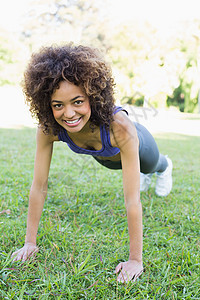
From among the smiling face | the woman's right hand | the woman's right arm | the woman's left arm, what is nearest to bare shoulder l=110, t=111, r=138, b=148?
the woman's left arm

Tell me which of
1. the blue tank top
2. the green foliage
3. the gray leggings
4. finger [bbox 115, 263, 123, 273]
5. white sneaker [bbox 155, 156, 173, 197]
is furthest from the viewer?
the green foliage

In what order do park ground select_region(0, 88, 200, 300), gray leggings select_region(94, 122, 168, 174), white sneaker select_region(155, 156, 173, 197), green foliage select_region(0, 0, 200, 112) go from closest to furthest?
1. park ground select_region(0, 88, 200, 300)
2. gray leggings select_region(94, 122, 168, 174)
3. white sneaker select_region(155, 156, 173, 197)
4. green foliage select_region(0, 0, 200, 112)

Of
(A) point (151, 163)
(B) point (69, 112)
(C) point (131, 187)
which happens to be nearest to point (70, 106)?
(B) point (69, 112)

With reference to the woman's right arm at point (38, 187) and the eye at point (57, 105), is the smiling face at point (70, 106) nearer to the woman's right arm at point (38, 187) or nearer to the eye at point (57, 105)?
the eye at point (57, 105)

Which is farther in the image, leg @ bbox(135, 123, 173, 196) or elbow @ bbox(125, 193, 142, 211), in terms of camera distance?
leg @ bbox(135, 123, 173, 196)

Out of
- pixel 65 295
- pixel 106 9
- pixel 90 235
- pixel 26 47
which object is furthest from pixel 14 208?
pixel 26 47

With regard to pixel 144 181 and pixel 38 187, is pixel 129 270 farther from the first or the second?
pixel 144 181

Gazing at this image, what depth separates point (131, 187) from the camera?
1.74 meters

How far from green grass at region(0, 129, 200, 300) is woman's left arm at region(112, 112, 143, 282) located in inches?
3.3

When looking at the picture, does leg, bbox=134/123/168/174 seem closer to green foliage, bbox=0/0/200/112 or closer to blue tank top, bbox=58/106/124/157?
blue tank top, bbox=58/106/124/157

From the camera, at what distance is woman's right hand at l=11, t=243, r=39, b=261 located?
1727mm

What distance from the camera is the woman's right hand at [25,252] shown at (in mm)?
1727

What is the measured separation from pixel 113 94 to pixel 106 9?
19938 millimetres

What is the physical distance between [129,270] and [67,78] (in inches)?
42.2
